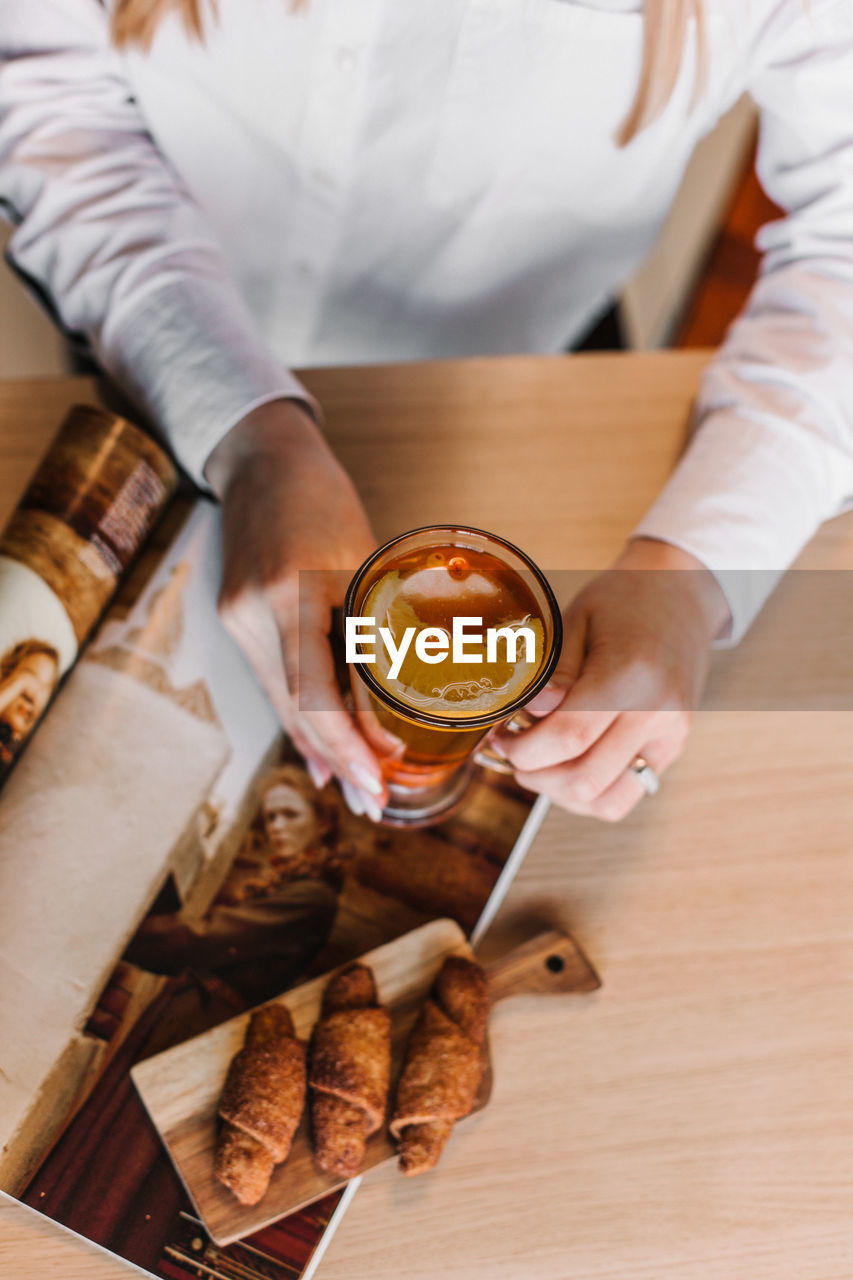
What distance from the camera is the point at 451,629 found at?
0.55 metres

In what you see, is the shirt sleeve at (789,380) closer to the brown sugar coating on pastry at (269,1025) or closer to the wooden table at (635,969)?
the wooden table at (635,969)

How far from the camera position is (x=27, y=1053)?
626 millimetres

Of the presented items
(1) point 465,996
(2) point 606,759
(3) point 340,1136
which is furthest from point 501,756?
(3) point 340,1136

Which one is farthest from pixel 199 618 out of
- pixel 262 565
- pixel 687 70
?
pixel 687 70

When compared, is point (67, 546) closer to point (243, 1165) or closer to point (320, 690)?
point (320, 690)

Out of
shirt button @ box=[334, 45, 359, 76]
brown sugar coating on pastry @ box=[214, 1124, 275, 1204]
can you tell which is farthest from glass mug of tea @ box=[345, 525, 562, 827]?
shirt button @ box=[334, 45, 359, 76]

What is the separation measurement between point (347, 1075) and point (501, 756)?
0.27 m

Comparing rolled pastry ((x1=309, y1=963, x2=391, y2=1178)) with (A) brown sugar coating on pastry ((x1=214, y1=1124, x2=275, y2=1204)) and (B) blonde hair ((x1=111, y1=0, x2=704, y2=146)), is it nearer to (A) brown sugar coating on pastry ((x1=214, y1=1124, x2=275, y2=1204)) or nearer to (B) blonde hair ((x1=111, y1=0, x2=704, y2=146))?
(A) brown sugar coating on pastry ((x1=214, y1=1124, x2=275, y2=1204))

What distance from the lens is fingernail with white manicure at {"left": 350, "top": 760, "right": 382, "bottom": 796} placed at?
67 cm

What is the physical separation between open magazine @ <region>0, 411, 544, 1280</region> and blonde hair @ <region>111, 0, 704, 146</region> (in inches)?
14.3

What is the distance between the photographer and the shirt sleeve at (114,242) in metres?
0.80

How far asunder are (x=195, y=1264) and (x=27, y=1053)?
19 cm

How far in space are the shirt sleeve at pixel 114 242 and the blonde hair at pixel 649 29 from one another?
5 centimetres
